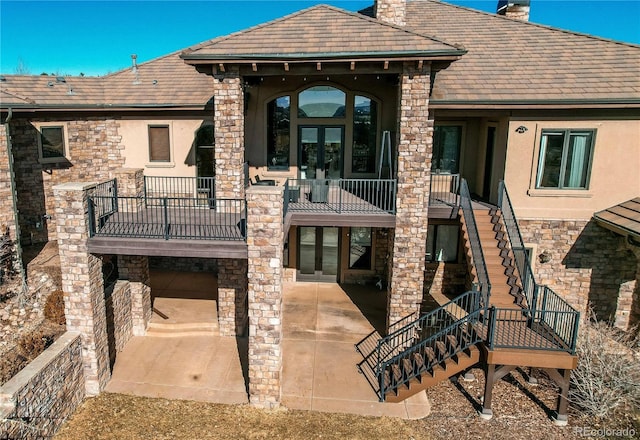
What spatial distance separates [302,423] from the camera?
8945 millimetres

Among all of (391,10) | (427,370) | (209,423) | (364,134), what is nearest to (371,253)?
(364,134)

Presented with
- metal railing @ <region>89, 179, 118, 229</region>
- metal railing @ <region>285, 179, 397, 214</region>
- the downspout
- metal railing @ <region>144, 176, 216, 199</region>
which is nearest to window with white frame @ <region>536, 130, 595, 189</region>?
metal railing @ <region>285, 179, 397, 214</region>

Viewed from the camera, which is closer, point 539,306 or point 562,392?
point 562,392

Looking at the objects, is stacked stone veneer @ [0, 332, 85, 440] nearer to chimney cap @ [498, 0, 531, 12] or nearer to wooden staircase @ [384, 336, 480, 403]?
wooden staircase @ [384, 336, 480, 403]

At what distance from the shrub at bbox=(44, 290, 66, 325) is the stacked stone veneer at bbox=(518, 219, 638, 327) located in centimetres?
1340

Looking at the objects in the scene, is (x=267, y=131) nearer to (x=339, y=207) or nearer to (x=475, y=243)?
(x=339, y=207)

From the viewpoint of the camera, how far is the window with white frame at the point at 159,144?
1485 cm

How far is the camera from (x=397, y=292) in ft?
38.5

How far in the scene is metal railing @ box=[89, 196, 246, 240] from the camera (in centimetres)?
951

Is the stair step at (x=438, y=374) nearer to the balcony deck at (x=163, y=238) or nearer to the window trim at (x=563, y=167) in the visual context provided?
the balcony deck at (x=163, y=238)

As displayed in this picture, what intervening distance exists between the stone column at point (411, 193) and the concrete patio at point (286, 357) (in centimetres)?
185

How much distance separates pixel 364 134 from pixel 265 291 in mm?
7276

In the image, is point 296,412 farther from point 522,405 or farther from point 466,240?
point 466,240

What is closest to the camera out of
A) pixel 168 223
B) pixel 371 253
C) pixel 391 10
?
pixel 168 223
